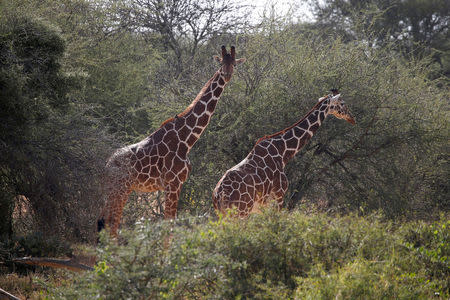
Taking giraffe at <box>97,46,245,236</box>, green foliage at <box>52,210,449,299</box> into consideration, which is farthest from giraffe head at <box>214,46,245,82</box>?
A: green foliage at <box>52,210,449,299</box>

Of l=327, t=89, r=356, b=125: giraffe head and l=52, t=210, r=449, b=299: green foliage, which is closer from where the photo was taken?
l=52, t=210, r=449, b=299: green foliage

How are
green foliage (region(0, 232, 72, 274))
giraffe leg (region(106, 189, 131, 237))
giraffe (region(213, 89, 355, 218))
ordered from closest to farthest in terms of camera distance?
green foliage (region(0, 232, 72, 274))
giraffe leg (region(106, 189, 131, 237))
giraffe (region(213, 89, 355, 218))

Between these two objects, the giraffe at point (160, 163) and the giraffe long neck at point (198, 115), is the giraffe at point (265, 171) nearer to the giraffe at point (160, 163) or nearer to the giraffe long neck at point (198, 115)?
the giraffe at point (160, 163)

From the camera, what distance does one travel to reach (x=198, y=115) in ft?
24.2

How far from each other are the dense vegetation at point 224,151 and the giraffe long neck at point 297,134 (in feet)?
2.80

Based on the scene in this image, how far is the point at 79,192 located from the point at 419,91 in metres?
7.33

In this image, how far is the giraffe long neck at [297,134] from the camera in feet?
24.7

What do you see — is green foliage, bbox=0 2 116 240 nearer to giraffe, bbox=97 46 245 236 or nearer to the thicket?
the thicket

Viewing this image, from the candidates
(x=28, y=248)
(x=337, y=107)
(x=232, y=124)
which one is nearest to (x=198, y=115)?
(x=337, y=107)

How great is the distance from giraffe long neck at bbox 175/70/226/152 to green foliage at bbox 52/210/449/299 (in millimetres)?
2101

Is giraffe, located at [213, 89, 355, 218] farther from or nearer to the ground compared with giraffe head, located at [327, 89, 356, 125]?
nearer to the ground

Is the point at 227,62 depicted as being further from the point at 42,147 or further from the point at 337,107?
the point at 42,147

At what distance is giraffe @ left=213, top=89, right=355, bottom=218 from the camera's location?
6.82 m

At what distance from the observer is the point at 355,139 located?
9758mm
